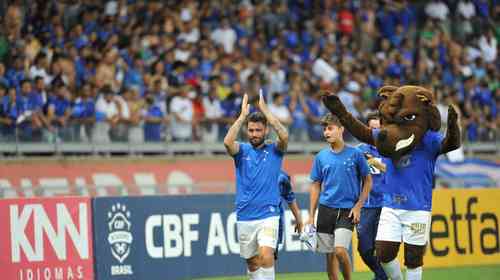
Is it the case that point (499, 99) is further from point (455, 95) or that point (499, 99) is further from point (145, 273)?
point (145, 273)

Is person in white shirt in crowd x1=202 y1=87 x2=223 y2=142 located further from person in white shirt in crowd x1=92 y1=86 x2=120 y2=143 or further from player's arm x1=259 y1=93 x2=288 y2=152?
player's arm x1=259 y1=93 x2=288 y2=152

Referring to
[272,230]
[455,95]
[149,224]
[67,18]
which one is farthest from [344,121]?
[455,95]

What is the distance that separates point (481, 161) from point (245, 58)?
198 inches

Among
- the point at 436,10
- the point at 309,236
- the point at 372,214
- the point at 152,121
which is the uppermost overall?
the point at 436,10

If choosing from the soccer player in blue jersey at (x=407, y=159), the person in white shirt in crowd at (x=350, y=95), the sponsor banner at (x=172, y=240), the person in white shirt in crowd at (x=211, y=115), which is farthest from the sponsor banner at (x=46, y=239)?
the person in white shirt in crowd at (x=350, y=95)

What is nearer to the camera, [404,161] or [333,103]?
[333,103]

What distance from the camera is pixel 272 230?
13.4 metres

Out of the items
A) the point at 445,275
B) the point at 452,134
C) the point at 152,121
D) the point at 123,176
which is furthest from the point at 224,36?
the point at 452,134

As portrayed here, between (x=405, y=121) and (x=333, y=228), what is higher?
(x=405, y=121)

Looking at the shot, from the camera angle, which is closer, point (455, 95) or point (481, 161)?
point (481, 161)

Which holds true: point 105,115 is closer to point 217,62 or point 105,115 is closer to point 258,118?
point 217,62

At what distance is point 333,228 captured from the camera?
14422 mm

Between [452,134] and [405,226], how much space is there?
1.11m

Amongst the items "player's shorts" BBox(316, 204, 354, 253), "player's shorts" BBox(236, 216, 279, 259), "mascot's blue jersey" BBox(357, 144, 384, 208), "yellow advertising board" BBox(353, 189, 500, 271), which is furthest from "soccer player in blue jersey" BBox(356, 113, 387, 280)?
"yellow advertising board" BBox(353, 189, 500, 271)
